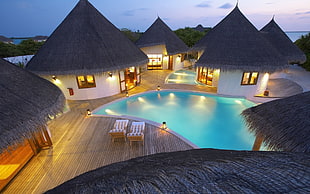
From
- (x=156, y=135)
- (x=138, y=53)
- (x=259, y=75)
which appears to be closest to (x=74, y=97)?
(x=138, y=53)

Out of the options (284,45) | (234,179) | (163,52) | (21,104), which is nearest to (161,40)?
(163,52)

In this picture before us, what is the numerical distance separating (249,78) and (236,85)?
3.16 ft

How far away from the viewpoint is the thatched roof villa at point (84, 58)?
8.48 metres

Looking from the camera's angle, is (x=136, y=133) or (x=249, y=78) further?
(x=249, y=78)

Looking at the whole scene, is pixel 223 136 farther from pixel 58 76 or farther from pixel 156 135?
pixel 58 76

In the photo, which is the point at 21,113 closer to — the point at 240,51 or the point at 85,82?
the point at 85,82

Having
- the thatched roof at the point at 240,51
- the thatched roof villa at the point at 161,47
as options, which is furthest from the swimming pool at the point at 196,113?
the thatched roof villa at the point at 161,47

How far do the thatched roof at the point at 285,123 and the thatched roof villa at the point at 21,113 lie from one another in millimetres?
5787

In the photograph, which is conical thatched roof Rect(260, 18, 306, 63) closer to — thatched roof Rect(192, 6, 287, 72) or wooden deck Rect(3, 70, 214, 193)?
thatched roof Rect(192, 6, 287, 72)

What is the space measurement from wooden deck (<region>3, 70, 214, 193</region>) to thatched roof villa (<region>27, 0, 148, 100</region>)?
258 centimetres

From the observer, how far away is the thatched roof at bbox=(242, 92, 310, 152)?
2.47 metres

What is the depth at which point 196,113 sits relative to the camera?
8.34 m

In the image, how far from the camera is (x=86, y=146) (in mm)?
5168

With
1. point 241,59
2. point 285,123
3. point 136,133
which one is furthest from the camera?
point 241,59
